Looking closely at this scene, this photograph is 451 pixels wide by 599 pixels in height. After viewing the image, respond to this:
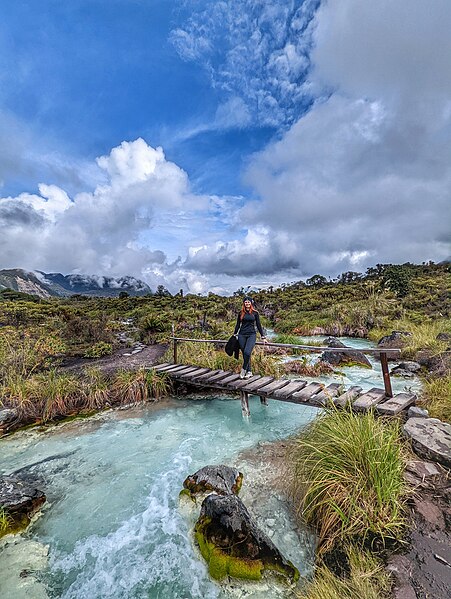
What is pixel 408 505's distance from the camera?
322 centimetres

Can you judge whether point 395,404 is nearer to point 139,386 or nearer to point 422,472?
point 422,472

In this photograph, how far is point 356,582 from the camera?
7.93 feet

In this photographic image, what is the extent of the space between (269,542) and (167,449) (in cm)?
304

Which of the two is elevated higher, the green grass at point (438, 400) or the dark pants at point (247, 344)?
the dark pants at point (247, 344)

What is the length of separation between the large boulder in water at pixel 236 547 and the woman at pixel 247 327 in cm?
402

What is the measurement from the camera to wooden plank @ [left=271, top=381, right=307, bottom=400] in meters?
6.20

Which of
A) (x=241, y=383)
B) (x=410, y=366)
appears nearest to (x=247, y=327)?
(x=241, y=383)

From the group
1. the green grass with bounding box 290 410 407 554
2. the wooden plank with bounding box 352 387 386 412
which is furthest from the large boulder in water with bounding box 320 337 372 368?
the green grass with bounding box 290 410 407 554

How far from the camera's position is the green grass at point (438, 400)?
5154mm

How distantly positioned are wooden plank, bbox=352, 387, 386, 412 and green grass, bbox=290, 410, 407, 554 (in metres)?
1.04

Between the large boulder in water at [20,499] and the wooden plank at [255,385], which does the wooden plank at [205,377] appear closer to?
the wooden plank at [255,385]

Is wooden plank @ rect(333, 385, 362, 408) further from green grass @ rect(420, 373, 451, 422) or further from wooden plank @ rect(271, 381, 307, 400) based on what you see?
green grass @ rect(420, 373, 451, 422)

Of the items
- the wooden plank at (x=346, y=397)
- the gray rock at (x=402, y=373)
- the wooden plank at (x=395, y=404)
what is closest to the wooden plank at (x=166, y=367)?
the wooden plank at (x=346, y=397)

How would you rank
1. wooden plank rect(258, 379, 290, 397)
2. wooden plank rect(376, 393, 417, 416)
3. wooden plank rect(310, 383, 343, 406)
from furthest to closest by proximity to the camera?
wooden plank rect(258, 379, 290, 397)
wooden plank rect(310, 383, 343, 406)
wooden plank rect(376, 393, 417, 416)
